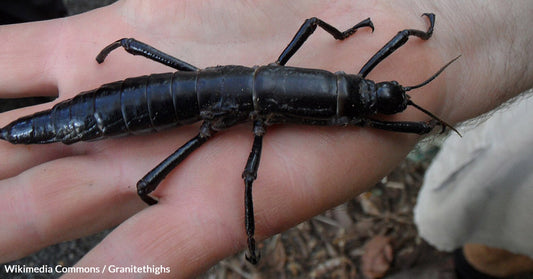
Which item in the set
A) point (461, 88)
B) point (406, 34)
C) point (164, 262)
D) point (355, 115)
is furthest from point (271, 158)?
point (461, 88)

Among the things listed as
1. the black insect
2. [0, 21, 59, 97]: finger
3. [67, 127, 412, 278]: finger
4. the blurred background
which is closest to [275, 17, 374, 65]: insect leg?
the black insect

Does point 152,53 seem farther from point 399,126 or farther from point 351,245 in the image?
point 351,245


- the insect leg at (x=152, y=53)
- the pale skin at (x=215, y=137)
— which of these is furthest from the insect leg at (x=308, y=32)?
the insect leg at (x=152, y=53)

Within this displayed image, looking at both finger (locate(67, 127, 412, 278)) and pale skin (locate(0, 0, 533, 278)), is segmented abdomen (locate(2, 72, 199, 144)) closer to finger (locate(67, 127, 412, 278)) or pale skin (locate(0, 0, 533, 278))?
pale skin (locate(0, 0, 533, 278))

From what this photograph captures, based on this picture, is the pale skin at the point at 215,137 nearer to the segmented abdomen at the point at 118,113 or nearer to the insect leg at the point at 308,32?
the insect leg at the point at 308,32

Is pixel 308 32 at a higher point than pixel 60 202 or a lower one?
higher

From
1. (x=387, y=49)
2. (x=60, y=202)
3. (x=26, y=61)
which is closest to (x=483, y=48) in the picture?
(x=387, y=49)

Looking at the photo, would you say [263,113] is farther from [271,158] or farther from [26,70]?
[26,70]
